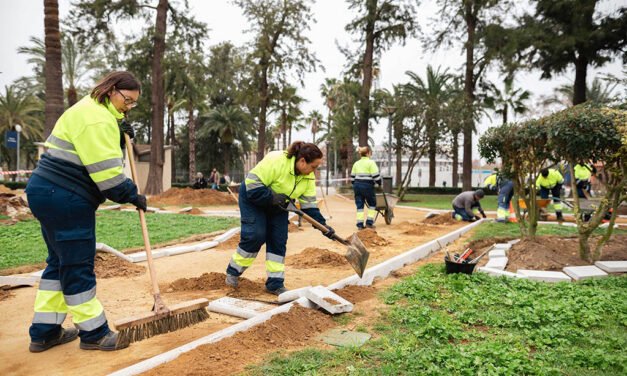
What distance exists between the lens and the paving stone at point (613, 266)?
6147 millimetres

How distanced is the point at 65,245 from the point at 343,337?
2219 millimetres

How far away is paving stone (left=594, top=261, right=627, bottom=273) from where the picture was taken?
6.15 meters

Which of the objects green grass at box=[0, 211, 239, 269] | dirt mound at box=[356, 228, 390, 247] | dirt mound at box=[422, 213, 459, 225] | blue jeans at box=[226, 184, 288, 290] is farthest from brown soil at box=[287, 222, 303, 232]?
blue jeans at box=[226, 184, 288, 290]

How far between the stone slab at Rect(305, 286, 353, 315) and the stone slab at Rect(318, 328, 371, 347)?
33 centimetres

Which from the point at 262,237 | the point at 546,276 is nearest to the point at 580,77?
the point at 546,276

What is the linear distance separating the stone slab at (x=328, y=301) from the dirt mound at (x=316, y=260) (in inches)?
92.0

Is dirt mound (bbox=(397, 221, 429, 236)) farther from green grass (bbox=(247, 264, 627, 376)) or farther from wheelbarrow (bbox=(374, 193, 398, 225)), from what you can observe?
green grass (bbox=(247, 264, 627, 376))

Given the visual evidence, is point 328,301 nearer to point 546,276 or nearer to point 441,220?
point 546,276

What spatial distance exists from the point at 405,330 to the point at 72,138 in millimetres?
3030

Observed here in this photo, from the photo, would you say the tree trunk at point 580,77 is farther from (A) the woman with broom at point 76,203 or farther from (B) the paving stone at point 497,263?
(A) the woman with broom at point 76,203

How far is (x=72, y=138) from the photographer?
3254mm

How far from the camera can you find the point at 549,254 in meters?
6.83

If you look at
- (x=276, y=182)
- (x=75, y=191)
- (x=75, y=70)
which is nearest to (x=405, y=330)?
(x=276, y=182)

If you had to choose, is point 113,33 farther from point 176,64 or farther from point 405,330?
point 405,330
